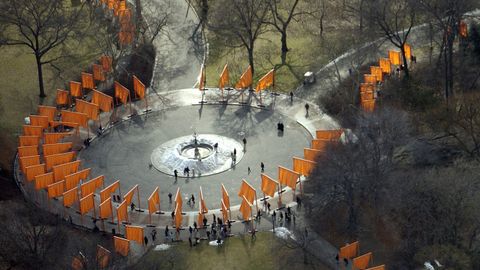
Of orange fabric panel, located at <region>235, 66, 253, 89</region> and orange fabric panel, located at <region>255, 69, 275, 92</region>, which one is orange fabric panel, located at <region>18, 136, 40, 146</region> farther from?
orange fabric panel, located at <region>255, 69, 275, 92</region>

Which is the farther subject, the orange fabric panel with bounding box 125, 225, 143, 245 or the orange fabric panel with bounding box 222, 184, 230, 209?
the orange fabric panel with bounding box 222, 184, 230, 209

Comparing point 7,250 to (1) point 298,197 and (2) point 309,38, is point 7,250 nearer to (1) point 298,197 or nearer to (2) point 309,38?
(1) point 298,197

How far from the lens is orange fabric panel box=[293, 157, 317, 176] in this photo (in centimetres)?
7819

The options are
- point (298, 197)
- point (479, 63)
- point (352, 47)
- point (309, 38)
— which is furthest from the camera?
point (309, 38)

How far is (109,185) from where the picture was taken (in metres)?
81.5

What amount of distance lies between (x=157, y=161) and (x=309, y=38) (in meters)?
37.0

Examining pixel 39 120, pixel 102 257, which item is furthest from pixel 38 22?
pixel 102 257

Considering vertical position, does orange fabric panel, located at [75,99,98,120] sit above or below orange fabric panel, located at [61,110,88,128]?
above

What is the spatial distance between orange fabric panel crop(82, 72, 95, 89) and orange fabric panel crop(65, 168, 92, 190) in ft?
72.6

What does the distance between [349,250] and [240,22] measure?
46.6m

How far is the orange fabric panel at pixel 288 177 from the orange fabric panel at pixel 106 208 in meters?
17.4

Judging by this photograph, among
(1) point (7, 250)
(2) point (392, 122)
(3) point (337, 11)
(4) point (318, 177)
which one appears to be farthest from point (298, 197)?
(3) point (337, 11)

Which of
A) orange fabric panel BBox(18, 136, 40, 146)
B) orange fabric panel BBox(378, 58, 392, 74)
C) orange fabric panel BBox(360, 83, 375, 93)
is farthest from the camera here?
orange fabric panel BBox(378, 58, 392, 74)

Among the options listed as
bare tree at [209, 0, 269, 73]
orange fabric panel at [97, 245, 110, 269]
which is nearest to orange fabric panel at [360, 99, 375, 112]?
bare tree at [209, 0, 269, 73]
